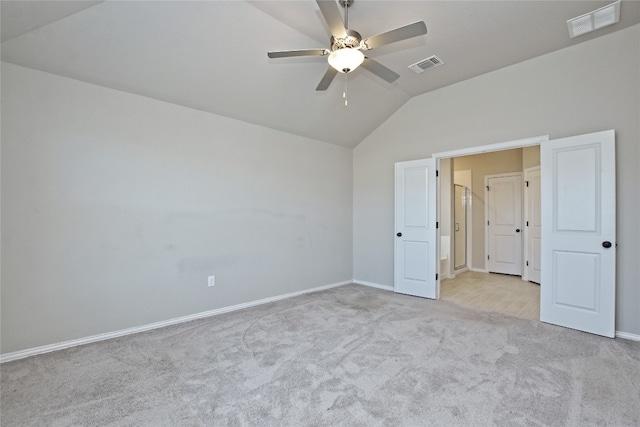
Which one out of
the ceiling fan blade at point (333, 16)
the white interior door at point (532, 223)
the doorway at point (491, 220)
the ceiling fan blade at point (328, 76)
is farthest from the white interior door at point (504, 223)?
the ceiling fan blade at point (333, 16)

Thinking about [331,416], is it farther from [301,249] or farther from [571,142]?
[571,142]

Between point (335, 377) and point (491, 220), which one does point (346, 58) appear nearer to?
point (335, 377)

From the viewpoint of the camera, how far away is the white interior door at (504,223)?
5.91 metres

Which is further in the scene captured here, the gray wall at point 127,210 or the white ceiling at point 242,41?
the gray wall at point 127,210

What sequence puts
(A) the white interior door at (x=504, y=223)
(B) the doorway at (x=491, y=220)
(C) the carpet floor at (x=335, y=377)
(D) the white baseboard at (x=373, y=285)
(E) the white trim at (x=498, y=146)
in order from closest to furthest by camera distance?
(C) the carpet floor at (x=335, y=377), (E) the white trim at (x=498, y=146), (D) the white baseboard at (x=373, y=285), (B) the doorway at (x=491, y=220), (A) the white interior door at (x=504, y=223)

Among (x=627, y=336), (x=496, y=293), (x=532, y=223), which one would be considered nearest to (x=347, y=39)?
(x=627, y=336)

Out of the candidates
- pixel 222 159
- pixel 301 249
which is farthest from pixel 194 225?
pixel 301 249

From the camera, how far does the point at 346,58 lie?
81.7 inches

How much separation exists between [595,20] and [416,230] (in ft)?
9.58

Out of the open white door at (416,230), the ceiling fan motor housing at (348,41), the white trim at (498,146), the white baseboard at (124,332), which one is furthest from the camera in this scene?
the open white door at (416,230)

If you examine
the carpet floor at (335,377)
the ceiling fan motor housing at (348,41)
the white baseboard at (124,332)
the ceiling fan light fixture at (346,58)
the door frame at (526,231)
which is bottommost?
the carpet floor at (335,377)

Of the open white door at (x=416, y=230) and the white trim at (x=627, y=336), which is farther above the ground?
the open white door at (x=416, y=230)

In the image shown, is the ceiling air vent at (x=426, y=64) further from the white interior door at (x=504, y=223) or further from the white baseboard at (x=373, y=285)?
the white interior door at (x=504, y=223)

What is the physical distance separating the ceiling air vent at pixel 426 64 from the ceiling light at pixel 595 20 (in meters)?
1.21
